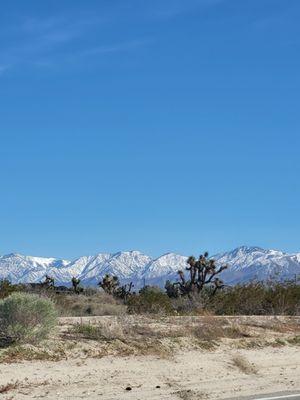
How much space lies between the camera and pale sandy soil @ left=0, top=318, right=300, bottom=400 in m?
13.8

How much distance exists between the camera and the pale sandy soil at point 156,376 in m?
13.8

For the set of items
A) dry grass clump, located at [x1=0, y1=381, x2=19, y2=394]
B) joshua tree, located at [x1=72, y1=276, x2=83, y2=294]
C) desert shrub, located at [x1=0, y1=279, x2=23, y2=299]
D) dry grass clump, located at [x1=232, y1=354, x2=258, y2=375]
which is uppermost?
joshua tree, located at [x1=72, y1=276, x2=83, y2=294]

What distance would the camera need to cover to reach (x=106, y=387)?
1443 cm

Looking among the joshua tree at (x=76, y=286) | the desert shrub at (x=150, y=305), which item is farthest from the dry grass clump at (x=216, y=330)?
the joshua tree at (x=76, y=286)

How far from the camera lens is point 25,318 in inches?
661

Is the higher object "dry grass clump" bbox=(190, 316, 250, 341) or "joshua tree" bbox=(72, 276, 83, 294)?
"joshua tree" bbox=(72, 276, 83, 294)

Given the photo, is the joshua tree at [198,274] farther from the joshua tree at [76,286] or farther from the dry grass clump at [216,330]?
the dry grass clump at [216,330]

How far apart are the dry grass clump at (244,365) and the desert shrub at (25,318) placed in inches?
179

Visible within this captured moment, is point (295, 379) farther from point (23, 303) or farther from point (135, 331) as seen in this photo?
point (23, 303)

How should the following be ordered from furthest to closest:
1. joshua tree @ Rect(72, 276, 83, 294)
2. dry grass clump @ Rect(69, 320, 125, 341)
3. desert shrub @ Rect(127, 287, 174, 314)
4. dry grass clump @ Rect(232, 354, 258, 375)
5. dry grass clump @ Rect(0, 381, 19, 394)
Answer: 1. joshua tree @ Rect(72, 276, 83, 294)
2. desert shrub @ Rect(127, 287, 174, 314)
3. dry grass clump @ Rect(69, 320, 125, 341)
4. dry grass clump @ Rect(232, 354, 258, 375)
5. dry grass clump @ Rect(0, 381, 19, 394)

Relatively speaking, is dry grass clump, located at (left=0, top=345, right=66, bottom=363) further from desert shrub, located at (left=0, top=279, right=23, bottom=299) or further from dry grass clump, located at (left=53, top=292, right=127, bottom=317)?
desert shrub, located at (left=0, top=279, right=23, bottom=299)

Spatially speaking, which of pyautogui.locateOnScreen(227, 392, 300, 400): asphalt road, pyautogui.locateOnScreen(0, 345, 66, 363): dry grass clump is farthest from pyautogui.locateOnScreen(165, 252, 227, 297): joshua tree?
pyautogui.locateOnScreen(227, 392, 300, 400): asphalt road

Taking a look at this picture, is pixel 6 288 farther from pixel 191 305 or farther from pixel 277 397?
pixel 277 397

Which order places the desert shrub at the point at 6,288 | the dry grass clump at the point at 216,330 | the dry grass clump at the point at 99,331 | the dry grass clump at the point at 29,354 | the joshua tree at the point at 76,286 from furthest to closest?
1. the joshua tree at the point at 76,286
2. the desert shrub at the point at 6,288
3. the dry grass clump at the point at 216,330
4. the dry grass clump at the point at 99,331
5. the dry grass clump at the point at 29,354
